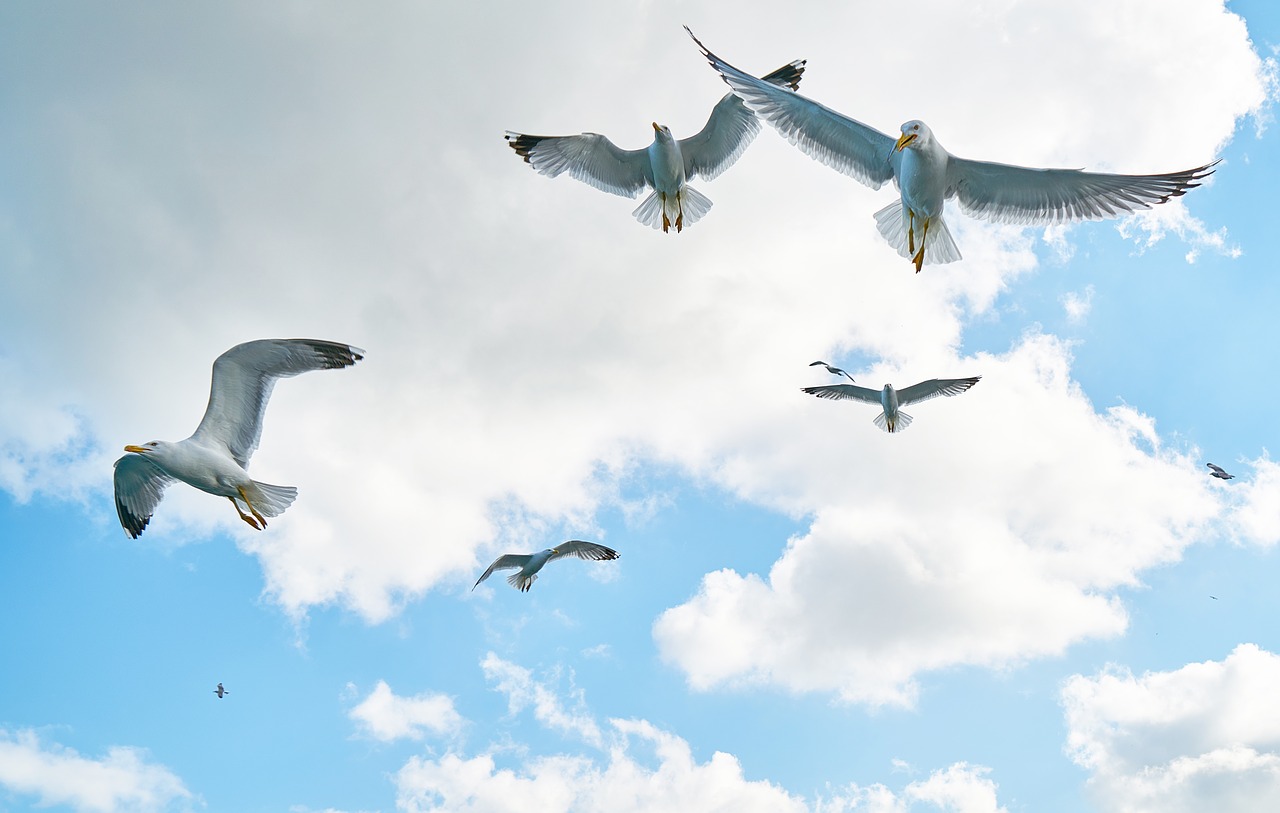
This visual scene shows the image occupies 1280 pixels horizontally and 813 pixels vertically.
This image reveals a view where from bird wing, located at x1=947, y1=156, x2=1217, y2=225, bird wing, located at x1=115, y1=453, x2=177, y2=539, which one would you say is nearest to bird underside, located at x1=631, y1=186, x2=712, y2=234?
bird wing, located at x1=947, y1=156, x2=1217, y2=225

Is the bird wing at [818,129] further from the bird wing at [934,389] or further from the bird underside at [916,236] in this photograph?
the bird wing at [934,389]

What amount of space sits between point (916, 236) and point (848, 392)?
27.2ft

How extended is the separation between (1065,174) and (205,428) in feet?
36.1

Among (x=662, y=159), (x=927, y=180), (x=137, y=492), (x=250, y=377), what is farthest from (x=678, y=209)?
(x=137, y=492)

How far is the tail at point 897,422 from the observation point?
71.0ft

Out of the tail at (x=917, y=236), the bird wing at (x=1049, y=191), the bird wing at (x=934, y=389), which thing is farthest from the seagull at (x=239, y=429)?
the bird wing at (x=934, y=389)

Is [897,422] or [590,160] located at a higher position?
[590,160]

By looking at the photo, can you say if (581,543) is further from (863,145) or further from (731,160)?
(863,145)

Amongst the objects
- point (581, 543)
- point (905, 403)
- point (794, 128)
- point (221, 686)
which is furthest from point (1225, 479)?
point (221, 686)

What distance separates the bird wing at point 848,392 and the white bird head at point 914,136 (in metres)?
9.27

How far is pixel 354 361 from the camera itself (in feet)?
43.7

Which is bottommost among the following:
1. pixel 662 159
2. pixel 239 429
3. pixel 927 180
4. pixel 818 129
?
pixel 239 429

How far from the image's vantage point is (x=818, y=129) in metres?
13.7

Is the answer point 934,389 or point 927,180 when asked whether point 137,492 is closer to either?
point 927,180
